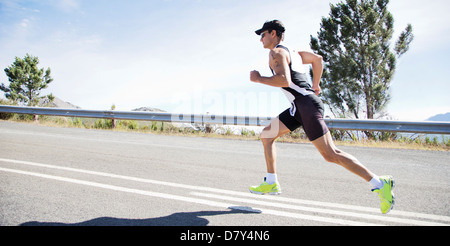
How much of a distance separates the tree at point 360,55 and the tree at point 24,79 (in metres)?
51.6

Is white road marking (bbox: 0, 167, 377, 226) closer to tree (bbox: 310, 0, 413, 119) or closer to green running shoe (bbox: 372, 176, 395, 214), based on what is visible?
green running shoe (bbox: 372, 176, 395, 214)

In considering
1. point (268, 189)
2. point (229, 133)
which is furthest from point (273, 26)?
point (229, 133)

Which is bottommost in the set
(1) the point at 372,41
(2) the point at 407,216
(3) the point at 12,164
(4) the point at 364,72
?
(2) the point at 407,216

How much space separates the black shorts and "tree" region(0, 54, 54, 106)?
207ft

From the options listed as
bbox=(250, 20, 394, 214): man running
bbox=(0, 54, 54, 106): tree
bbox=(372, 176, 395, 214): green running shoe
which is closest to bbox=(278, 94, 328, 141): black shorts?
bbox=(250, 20, 394, 214): man running

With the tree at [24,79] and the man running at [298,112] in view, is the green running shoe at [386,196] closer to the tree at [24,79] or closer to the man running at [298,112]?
the man running at [298,112]

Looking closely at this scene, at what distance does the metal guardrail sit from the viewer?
8.19m

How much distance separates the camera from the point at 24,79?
58.1m

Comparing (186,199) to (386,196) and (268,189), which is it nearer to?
(268,189)
